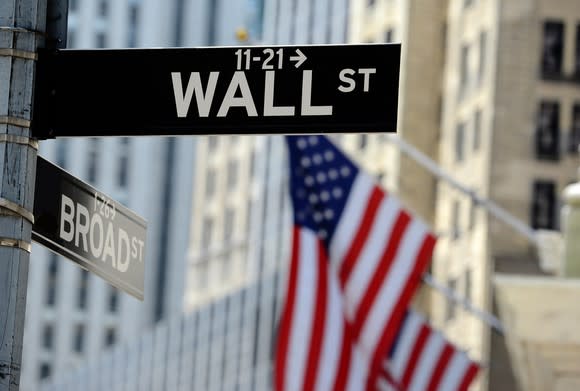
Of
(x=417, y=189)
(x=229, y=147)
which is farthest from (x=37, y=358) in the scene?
(x=417, y=189)

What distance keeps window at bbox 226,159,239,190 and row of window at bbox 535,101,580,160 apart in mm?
40333

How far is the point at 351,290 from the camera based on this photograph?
27.3 metres

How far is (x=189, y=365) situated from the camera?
9369 centimetres

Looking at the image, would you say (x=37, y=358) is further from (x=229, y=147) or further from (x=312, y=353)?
(x=312, y=353)

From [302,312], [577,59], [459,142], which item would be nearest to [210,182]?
[459,142]

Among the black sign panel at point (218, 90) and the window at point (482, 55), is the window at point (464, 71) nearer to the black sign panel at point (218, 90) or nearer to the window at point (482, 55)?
the window at point (482, 55)

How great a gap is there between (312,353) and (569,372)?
456 centimetres

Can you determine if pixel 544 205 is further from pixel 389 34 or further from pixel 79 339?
pixel 79 339

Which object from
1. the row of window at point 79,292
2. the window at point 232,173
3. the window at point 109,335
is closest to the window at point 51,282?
the row of window at point 79,292

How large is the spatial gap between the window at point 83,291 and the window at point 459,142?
69.5 m

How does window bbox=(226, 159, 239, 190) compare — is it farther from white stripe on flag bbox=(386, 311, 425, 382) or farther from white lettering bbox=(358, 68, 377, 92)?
white lettering bbox=(358, 68, 377, 92)

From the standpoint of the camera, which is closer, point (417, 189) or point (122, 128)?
point (122, 128)

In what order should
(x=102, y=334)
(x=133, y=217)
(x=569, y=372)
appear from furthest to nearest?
1. (x=102, y=334)
2. (x=569, y=372)
3. (x=133, y=217)

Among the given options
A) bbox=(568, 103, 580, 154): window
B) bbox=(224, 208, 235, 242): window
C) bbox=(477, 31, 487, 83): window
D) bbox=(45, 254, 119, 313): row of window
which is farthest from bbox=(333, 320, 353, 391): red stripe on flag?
bbox=(45, 254, 119, 313): row of window
